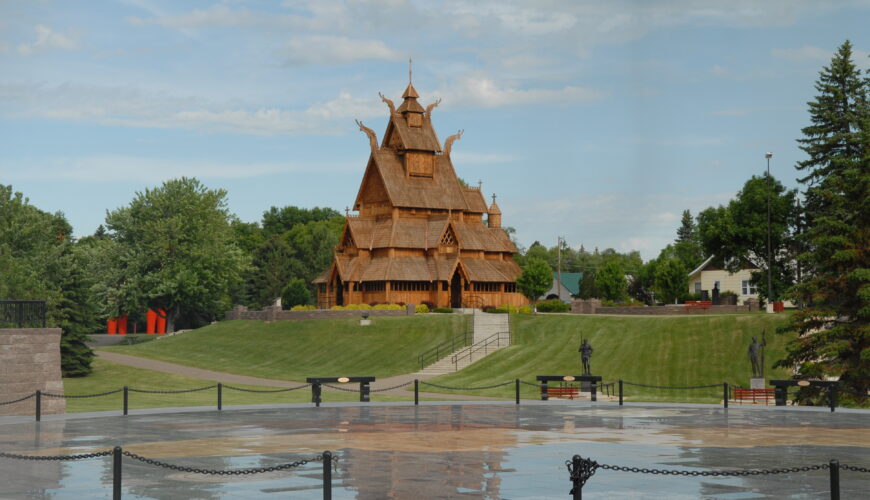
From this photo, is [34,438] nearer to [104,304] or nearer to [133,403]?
[133,403]

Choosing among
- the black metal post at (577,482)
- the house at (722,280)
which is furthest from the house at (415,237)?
the black metal post at (577,482)

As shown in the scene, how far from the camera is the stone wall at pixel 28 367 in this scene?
33375mm

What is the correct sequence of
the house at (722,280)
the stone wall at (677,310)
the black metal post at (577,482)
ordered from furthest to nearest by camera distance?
the house at (722,280) < the stone wall at (677,310) < the black metal post at (577,482)

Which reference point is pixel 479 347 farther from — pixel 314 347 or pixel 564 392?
pixel 564 392

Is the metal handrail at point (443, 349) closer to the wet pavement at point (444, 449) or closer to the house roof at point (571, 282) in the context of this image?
the wet pavement at point (444, 449)

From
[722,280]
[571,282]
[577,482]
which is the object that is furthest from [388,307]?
[571,282]

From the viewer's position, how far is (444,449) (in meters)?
22.8

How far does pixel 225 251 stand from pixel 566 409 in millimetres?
66000

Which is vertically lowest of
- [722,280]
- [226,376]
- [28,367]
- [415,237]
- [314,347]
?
[226,376]

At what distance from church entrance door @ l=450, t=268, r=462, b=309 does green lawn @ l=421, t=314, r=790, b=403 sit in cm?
1743

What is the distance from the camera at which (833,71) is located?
70188 mm

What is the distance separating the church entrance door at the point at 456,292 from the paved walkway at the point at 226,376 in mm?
24738

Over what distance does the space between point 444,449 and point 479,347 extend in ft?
141

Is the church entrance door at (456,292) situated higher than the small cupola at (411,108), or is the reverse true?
the small cupola at (411,108)
